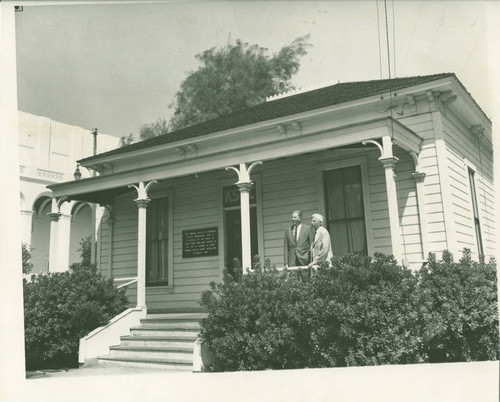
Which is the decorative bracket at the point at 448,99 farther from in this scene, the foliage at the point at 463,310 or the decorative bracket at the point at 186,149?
the decorative bracket at the point at 186,149

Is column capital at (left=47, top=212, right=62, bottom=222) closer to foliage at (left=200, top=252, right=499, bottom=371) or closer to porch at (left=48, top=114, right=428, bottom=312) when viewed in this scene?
porch at (left=48, top=114, right=428, bottom=312)

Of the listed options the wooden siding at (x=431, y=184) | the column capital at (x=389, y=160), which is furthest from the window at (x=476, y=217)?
the column capital at (x=389, y=160)

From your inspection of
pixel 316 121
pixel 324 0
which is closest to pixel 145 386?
pixel 324 0

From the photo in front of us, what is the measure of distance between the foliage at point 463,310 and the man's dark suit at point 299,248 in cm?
210

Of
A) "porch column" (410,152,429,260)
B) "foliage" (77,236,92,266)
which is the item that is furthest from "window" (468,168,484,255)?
"foliage" (77,236,92,266)

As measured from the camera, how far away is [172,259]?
474 inches

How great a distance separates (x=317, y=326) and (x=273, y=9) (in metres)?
4.55

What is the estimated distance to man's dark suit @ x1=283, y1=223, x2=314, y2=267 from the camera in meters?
8.57

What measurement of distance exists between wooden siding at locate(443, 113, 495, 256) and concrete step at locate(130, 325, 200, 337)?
516 cm

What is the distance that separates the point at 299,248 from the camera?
864 centimetres

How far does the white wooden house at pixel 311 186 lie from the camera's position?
884cm

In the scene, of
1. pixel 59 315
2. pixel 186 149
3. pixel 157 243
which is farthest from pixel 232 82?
pixel 59 315

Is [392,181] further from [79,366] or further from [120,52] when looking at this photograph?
[79,366]

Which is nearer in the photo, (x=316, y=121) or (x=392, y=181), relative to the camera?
(x=392, y=181)
